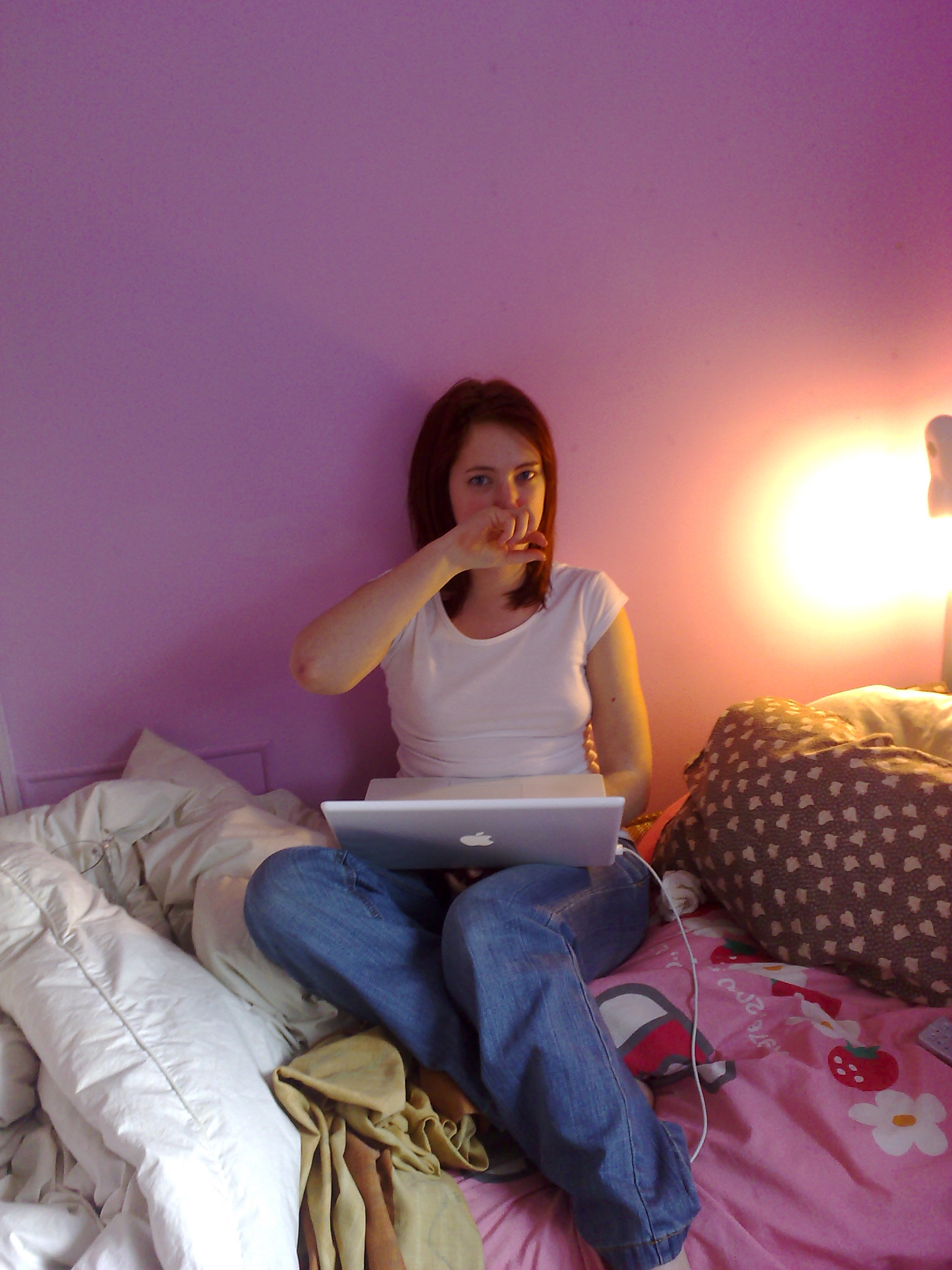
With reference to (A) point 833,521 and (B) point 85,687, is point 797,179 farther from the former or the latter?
(B) point 85,687

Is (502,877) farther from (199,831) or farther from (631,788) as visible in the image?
(199,831)

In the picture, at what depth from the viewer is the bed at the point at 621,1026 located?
81cm

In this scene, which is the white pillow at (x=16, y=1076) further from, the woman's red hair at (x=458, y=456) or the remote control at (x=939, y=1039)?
the remote control at (x=939, y=1039)

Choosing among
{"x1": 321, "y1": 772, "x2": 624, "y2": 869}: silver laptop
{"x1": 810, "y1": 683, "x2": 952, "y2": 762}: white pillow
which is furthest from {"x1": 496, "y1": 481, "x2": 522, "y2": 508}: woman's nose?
{"x1": 810, "y1": 683, "x2": 952, "y2": 762}: white pillow

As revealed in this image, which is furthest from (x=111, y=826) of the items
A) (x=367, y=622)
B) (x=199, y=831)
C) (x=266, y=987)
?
(x=367, y=622)

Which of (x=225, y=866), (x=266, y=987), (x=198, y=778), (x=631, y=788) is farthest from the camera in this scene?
(x=198, y=778)

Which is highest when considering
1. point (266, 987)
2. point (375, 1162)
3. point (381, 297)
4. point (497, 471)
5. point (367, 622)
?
point (381, 297)

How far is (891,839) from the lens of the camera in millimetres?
1128

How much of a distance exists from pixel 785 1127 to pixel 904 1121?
0.41ft

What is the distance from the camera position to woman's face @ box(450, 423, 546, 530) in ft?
4.56

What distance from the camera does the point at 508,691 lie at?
4.49 ft

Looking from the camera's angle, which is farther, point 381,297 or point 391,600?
point 381,297

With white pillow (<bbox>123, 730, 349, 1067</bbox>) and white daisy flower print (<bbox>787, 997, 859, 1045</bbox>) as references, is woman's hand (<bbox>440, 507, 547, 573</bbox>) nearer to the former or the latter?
white pillow (<bbox>123, 730, 349, 1067</bbox>)

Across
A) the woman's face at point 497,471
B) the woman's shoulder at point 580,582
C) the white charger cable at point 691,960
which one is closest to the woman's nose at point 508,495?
the woman's face at point 497,471
